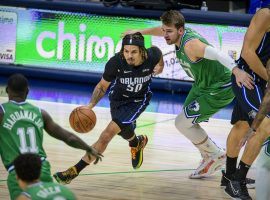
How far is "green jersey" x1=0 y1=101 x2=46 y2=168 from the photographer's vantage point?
5367 millimetres

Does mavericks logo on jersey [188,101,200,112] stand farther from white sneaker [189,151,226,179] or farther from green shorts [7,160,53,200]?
green shorts [7,160,53,200]

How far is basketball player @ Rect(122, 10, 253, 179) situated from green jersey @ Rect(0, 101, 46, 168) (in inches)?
96.3

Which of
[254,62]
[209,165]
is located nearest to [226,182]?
[209,165]

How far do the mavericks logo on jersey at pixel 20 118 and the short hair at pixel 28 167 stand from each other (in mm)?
869

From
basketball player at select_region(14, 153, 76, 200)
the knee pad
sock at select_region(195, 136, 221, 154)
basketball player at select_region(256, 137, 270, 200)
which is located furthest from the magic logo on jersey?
basketball player at select_region(14, 153, 76, 200)

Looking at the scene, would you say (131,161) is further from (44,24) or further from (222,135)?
(44,24)

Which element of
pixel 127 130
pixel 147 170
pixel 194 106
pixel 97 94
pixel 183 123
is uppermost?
pixel 97 94

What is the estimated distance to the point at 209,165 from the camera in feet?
26.2

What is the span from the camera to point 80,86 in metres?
13.6

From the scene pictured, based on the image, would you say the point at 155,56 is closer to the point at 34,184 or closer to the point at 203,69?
the point at 203,69

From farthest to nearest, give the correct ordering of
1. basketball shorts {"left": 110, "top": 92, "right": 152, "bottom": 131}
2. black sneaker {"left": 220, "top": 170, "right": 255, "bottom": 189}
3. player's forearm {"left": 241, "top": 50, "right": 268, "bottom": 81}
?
basketball shorts {"left": 110, "top": 92, "right": 152, "bottom": 131}
black sneaker {"left": 220, "top": 170, "right": 255, "bottom": 189}
player's forearm {"left": 241, "top": 50, "right": 268, "bottom": 81}

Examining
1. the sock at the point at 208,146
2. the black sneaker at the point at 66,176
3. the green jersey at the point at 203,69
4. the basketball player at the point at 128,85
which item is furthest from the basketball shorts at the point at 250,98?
the black sneaker at the point at 66,176

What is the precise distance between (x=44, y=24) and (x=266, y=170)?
8.04m

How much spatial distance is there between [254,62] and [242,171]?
1.00 meters
